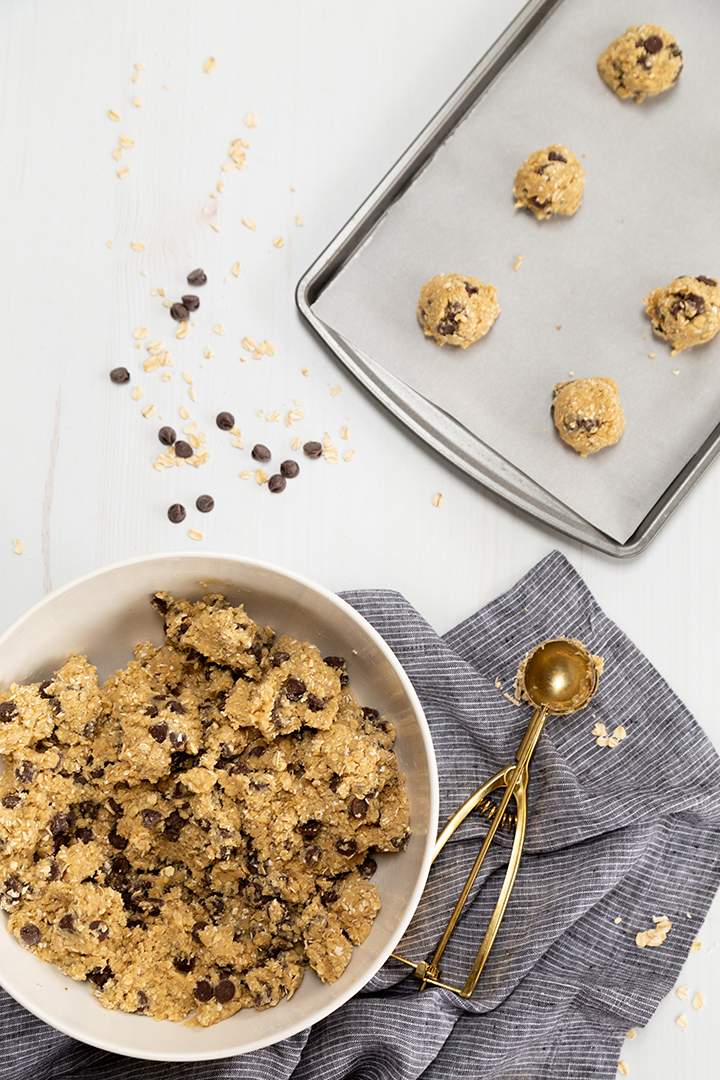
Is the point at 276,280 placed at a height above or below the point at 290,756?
above

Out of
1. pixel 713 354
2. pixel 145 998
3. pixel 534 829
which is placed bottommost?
pixel 145 998

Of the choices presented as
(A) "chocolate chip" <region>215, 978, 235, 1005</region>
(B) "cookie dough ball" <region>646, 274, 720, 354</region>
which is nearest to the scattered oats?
(A) "chocolate chip" <region>215, 978, 235, 1005</region>

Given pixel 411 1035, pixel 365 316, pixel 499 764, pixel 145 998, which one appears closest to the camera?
pixel 145 998

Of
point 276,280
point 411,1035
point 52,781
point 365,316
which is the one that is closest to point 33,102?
point 276,280

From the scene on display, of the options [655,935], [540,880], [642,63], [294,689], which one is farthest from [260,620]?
[642,63]

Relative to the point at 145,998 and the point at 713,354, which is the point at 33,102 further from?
the point at 145,998

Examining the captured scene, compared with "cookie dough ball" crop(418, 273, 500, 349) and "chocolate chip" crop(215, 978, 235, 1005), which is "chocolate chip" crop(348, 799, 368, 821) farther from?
"cookie dough ball" crop(418, 273, 500, 349)

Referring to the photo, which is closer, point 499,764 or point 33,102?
point 499,764

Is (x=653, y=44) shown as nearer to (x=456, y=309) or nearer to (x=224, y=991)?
(x=456, y=309)
